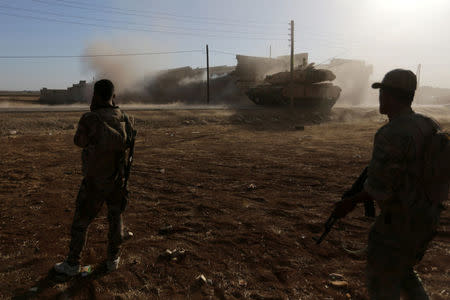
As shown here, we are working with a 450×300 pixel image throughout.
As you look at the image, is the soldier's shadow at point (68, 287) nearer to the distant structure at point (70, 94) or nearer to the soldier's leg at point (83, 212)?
the soldier's leg at point (83, 212)

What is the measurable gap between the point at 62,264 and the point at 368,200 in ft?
9.48

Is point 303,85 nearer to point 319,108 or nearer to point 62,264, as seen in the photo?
point 319,108

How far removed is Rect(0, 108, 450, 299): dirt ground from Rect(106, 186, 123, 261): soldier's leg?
213mm

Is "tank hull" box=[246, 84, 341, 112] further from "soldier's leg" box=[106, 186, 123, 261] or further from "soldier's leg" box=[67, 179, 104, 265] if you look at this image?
"soldier's leg" box=[67, 179, 104, 265]

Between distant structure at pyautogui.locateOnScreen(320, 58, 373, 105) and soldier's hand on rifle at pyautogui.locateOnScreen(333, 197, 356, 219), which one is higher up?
distant structure at pyautogui.locateOnScreen(320, 58, 373, 105)

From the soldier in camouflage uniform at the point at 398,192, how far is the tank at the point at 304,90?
77.2 feet

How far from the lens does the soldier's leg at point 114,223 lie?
11.1 feet

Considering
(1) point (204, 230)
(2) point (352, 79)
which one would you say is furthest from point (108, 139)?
(2) point (352, 79)

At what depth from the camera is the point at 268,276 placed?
130 inches

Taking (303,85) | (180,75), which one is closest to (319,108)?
(303,85)

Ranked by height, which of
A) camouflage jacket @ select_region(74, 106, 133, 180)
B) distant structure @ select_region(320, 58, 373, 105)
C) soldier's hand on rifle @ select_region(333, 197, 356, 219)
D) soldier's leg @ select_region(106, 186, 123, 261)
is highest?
distant structure @ select_region(320, 58, 373, 105)

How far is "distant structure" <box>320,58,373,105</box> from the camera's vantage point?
44594 mm

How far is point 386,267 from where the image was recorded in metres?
2.05

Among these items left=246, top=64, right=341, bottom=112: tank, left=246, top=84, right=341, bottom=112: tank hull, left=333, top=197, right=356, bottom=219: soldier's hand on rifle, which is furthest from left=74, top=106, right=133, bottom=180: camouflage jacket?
left=246, top=84, right=341, bottom=112: tank hull
